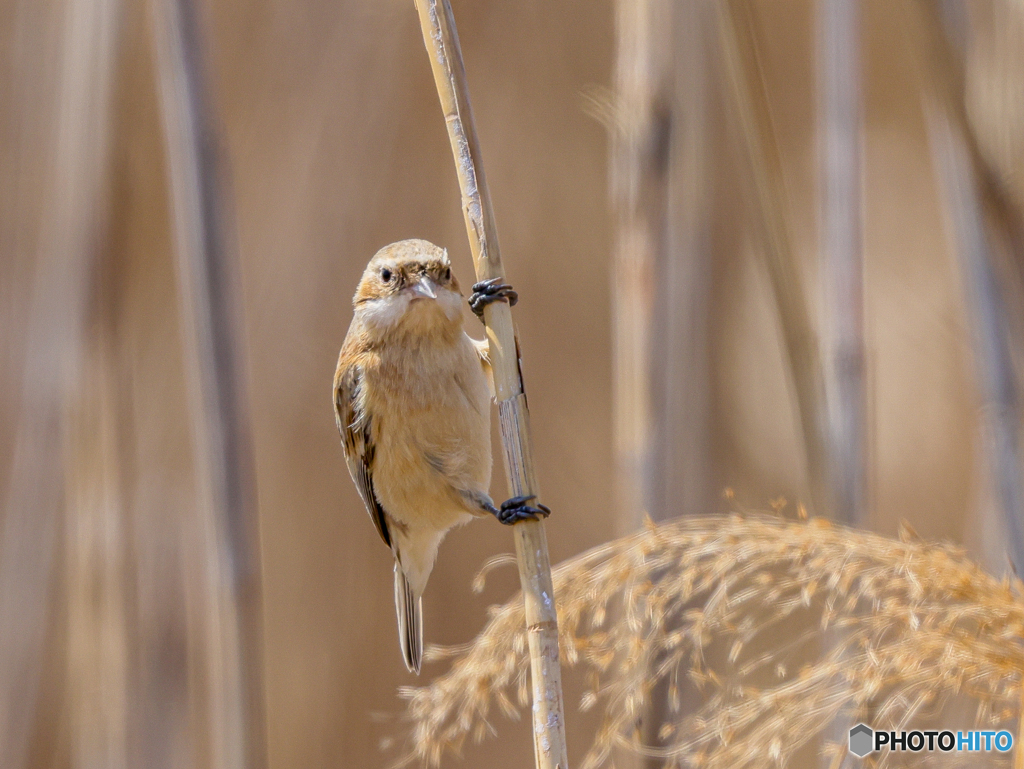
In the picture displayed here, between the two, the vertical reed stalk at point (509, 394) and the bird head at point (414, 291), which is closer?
the vertical reed stalk at point (509, 394)

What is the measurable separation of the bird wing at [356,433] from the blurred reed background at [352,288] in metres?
0.42

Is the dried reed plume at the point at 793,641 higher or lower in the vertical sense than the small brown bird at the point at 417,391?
lower

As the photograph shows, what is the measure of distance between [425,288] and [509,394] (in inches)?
29.0

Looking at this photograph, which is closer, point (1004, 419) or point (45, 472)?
point (1004, 419)

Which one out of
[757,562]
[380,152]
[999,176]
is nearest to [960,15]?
[999,176]

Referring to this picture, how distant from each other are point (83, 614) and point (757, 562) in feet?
6.95

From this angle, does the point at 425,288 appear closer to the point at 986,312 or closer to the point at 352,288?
the point at 986,312

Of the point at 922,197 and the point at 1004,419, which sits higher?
the point at 922,197

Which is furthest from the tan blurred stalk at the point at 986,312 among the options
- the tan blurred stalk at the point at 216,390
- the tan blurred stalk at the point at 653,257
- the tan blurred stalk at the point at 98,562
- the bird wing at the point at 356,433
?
the tan blurred stalk at the point at 98,562

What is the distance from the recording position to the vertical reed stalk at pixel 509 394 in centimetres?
134

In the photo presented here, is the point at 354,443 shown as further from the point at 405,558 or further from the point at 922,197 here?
the point at 922,197

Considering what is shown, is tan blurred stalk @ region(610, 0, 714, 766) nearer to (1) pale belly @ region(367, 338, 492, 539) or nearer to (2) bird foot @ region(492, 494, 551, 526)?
(1) pale belly @ region(367, 338, 492, 539)

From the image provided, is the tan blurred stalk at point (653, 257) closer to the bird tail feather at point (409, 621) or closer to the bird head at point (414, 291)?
the bird head at point (414, 291)

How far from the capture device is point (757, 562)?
1.29 metres
